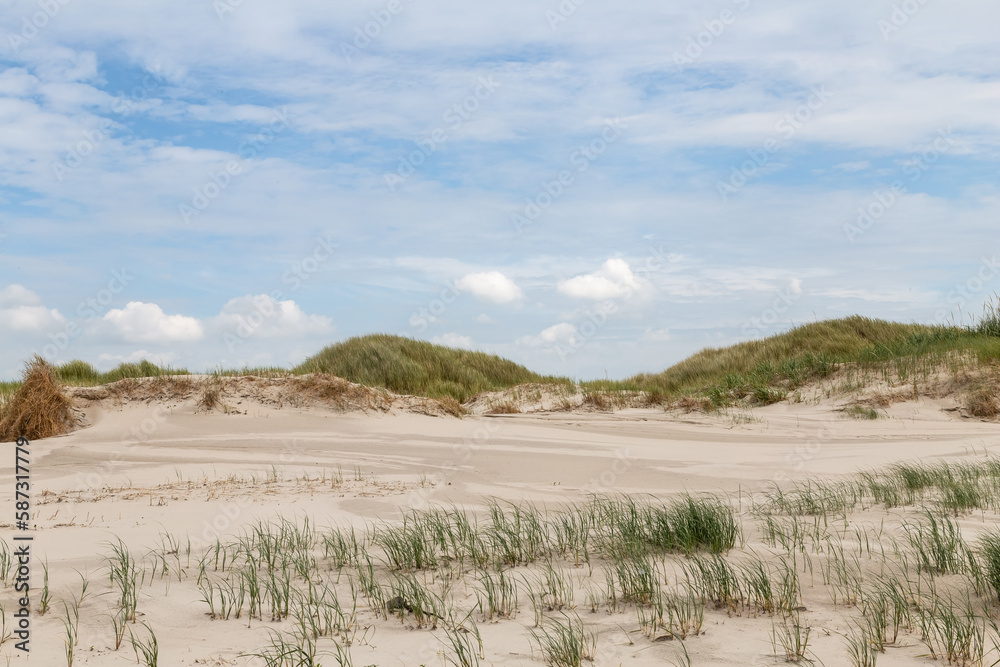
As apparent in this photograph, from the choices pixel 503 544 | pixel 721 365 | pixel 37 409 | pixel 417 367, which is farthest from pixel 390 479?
pixel 721 365

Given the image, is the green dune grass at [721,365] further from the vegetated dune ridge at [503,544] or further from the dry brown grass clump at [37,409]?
the vegetated dune ridge at [503,544]

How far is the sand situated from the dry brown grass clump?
0.41 meters

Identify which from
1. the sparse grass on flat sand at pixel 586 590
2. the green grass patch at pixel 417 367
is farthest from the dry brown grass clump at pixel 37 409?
the sparse grass on flat sand at pixel 586 590

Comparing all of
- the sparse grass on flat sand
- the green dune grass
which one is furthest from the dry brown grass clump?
the sparse grass on flat sand

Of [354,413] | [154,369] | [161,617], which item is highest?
[154,369]

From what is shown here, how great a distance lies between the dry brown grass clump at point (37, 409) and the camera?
11.0 metres

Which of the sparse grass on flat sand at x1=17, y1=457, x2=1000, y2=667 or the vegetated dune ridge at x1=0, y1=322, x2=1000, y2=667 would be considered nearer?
the sparse grass on flat sand at x1=17, y1=457, x2=1000, y2=667

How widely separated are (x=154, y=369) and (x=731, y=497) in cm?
1211

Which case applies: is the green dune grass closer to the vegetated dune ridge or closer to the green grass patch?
the green grass patch

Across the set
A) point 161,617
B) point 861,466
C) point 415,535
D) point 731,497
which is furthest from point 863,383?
point 161,617

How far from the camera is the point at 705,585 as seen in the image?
3729 millimetres

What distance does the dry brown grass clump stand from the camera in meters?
11.0

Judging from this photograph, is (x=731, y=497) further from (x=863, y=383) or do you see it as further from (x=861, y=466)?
(x=863, y=383)

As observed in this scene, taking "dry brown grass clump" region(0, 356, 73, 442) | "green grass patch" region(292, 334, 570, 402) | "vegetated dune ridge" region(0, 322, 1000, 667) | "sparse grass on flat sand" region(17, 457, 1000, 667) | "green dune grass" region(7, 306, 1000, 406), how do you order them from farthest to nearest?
"green grass patch" region(292, 334, 570, 402)
"green dune grass" region(7, 306, 1000, 406)
"dry brown grass clump" region(0, 356, 73, 442)
"vegetated dune ridge" region(0, 322, 1000, 667)
"sparse grass on flat sand" region(17, 457, 1000, 667)
